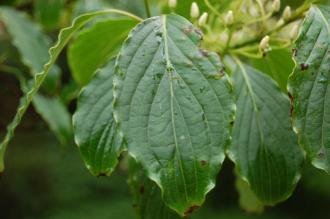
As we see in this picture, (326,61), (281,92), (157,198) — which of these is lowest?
(157,198)

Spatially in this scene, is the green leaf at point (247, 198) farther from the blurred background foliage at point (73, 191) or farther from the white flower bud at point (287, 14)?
the blurred background foliage at point (73, 191)

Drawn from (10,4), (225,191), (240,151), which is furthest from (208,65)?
(225,191)

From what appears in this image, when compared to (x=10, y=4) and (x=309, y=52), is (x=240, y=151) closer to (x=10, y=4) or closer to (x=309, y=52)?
(x=309, y=52)

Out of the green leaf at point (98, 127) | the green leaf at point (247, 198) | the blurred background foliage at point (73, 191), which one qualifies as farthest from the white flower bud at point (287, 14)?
the blurred background foliage at point (73, 191)

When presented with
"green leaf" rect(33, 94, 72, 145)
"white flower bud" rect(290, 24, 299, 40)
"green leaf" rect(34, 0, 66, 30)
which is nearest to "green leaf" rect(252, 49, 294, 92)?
"white flower bud" rect(290, 24, 299, 40)

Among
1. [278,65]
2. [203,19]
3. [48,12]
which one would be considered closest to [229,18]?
[203,19]

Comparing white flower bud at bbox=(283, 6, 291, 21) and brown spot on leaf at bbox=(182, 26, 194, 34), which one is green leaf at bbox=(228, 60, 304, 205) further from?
brown spot on leaf at bbox=(182, 26, 194, 34)
